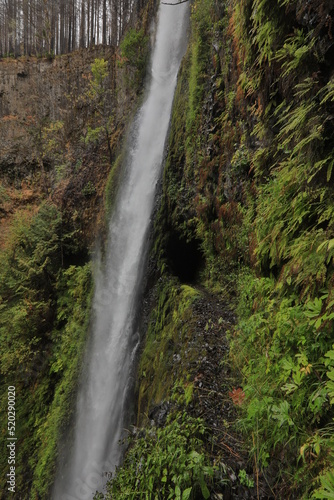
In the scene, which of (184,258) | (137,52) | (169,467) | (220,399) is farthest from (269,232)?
(137,52)

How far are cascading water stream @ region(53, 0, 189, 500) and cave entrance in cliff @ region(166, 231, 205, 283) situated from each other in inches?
43.1

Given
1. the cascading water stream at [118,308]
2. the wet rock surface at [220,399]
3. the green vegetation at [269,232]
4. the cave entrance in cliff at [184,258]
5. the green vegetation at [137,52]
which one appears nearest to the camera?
the green vegetation at [269,232]

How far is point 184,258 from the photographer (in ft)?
22.2

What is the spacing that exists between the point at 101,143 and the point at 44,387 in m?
9.73

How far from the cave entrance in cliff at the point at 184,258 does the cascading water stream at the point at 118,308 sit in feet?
3.59

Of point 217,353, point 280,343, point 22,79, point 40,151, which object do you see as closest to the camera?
point 280,343

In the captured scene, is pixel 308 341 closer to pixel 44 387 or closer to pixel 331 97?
pixel 331 97

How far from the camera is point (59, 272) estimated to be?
10891mm

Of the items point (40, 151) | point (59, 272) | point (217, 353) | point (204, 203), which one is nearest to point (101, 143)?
point (40, 151)

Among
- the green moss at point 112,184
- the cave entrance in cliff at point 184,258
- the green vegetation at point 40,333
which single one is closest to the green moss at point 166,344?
the cave entrance in cliff at point 184,258

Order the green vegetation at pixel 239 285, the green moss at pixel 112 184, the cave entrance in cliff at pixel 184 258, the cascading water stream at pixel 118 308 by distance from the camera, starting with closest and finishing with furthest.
Result: the green vegetation at pixel 239 285 < the cascading water stream at pixel 118 308 < the cave entrance in cliff at pixel 184 258 < the green moss at pixel 112 184

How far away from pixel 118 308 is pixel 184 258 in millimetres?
2517

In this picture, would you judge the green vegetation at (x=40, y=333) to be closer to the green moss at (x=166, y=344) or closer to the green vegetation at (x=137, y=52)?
the green moss at (x=166, y=344)

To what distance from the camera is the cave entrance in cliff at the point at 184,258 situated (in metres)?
6.48
